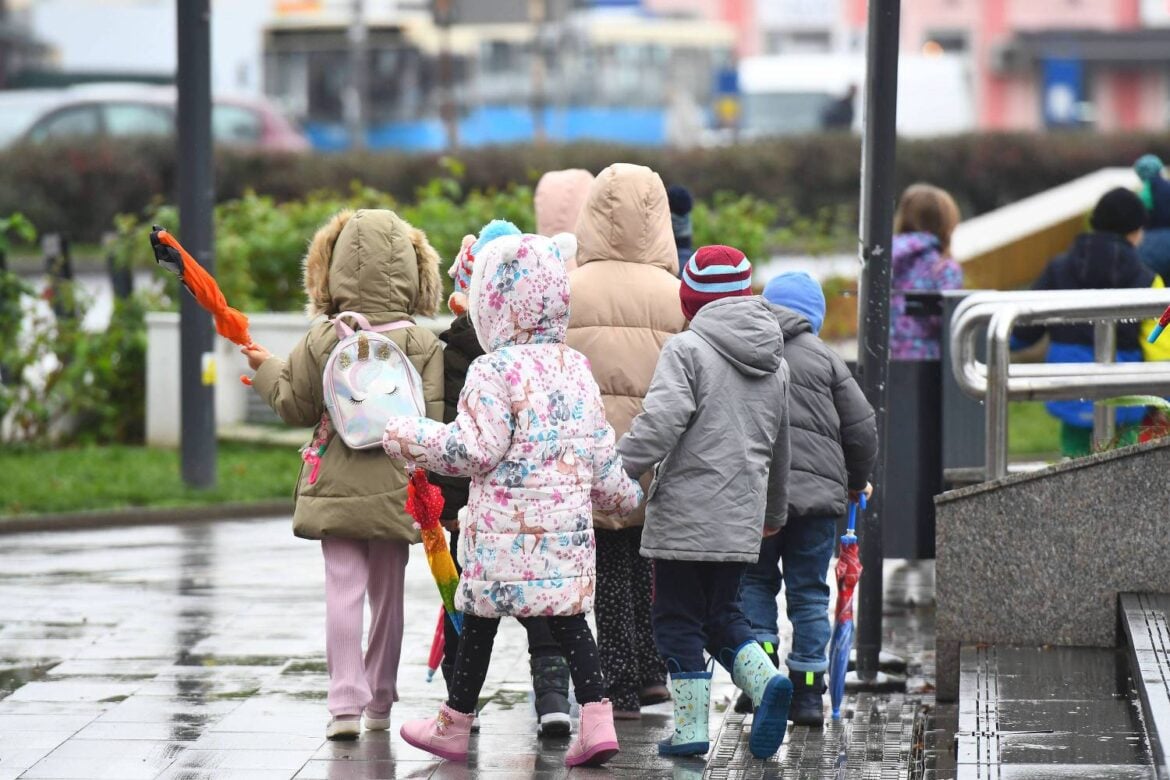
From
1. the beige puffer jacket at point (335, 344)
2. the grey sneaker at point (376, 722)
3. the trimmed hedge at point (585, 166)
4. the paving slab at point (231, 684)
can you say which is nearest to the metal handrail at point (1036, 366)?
the paving slab at point (231, 684)

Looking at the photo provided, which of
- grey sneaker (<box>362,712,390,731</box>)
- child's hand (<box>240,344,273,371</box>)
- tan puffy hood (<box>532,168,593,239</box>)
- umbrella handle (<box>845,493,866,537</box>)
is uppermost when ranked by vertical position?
tan puffy hood (<box>532,168,593,239</box>)

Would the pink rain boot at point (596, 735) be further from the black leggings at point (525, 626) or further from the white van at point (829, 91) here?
the white van at point (829, 91)

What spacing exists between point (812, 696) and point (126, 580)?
4.01 metres

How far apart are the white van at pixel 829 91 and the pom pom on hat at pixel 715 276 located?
91.8 ft

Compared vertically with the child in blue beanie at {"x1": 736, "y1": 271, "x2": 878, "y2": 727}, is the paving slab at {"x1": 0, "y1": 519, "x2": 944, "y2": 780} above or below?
below

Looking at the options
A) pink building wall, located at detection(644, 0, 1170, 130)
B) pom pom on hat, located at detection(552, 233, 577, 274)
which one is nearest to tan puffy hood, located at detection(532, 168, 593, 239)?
pom pom on hat, located at detection(552, 233, 577, 274)

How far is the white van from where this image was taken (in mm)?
34719

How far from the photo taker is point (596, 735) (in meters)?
6.14

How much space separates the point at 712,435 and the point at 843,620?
46.6 inches

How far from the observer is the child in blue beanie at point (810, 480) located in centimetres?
679

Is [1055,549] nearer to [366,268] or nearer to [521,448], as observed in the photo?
[521,448]

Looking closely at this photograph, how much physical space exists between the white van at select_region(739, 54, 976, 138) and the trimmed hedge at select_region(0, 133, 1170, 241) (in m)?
6.66

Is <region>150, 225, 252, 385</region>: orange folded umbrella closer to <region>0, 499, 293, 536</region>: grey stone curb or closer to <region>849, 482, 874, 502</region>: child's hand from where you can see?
<region>849, 482, 874, 502</region>: child's hand

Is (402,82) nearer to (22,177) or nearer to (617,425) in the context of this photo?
(22,177)
